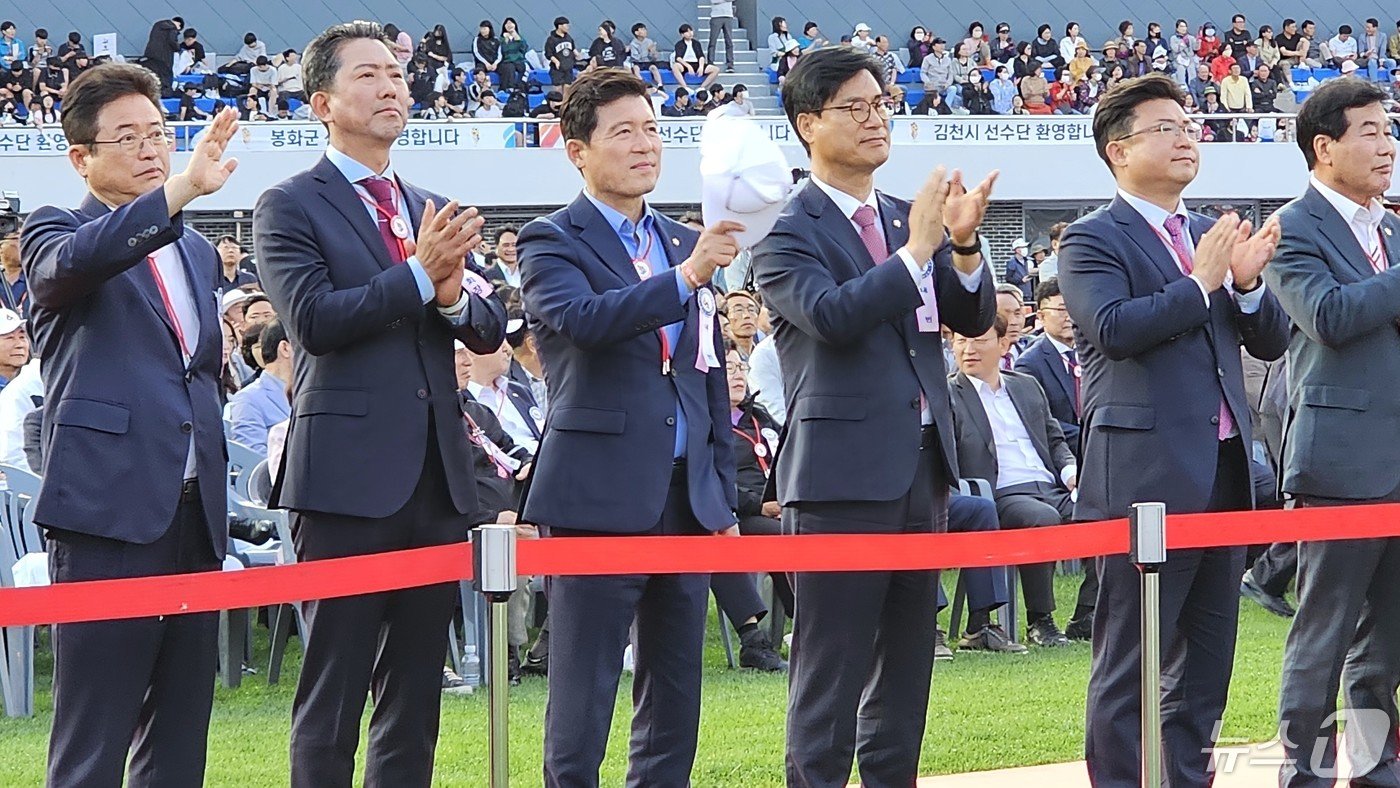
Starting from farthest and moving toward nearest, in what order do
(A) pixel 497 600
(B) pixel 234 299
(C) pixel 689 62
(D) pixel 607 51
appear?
(C) pixel 689 62 < (D) pixel 607 51 < (B) pixel 234 299 < (A) pixel 497 600

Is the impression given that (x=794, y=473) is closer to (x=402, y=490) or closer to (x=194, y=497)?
(x=402, y=490)

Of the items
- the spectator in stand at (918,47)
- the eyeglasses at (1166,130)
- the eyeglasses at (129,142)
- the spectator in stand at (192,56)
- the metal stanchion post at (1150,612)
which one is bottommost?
the metal stanchion post at (1150,612)

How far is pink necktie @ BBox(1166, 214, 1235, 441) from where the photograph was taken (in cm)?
414

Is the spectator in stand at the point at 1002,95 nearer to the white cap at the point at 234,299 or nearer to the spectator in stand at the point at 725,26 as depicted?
the spectator in stand at the point at 725,26

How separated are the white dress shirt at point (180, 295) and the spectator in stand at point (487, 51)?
22.1 m

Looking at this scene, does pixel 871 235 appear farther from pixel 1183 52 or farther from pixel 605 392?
pixel 1183 52

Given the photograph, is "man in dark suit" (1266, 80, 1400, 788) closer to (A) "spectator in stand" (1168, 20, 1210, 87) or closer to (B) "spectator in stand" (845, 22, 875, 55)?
(B) "spectator in stand" (845, 22, 875, 55)

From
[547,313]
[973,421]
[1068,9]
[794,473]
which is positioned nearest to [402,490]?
[547,313]

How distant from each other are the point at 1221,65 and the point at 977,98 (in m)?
4.44

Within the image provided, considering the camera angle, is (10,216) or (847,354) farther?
(10,216)

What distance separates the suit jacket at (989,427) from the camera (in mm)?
7719

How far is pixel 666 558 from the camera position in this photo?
3756 mm

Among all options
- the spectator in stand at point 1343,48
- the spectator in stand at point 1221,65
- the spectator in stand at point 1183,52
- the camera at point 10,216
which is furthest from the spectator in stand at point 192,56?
the spectator in stand at point 1343,48

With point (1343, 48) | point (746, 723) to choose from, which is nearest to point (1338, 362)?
point (746, 723)
